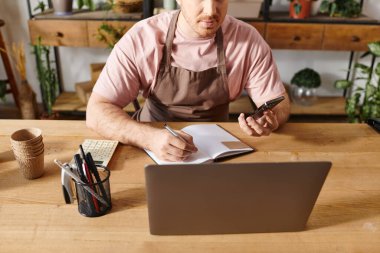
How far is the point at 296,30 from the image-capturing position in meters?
2.68

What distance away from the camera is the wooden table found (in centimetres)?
80

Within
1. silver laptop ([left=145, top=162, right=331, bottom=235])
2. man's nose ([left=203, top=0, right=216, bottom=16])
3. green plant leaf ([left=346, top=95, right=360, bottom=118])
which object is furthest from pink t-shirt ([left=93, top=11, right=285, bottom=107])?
green plant leaf ([left=346, top=95, right=360, bottom=118])

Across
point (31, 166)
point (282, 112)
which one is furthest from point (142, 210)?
Answer: point (282, 112)

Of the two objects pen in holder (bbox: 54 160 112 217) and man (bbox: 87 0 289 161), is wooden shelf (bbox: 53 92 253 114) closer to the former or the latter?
man (bbox: 87 0 289 161)

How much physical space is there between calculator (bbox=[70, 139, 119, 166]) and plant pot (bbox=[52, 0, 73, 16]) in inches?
72.2

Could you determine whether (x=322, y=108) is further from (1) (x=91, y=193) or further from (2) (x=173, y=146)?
(1) (x=91, y=193)

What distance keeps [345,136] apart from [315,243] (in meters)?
0.58

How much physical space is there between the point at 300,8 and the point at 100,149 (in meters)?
2.07

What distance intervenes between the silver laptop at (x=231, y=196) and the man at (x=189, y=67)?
0.52 metres

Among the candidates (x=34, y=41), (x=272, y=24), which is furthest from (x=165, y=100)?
(x=34, y=41)

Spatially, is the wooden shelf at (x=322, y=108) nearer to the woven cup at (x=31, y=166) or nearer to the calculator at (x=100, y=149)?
the calculator at (x=100, y=149)

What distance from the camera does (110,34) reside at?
2.63 m

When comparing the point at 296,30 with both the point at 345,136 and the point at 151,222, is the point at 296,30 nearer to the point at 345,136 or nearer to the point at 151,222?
the point at 345,136

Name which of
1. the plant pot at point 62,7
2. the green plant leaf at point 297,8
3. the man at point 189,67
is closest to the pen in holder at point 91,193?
the man at point 189,67
